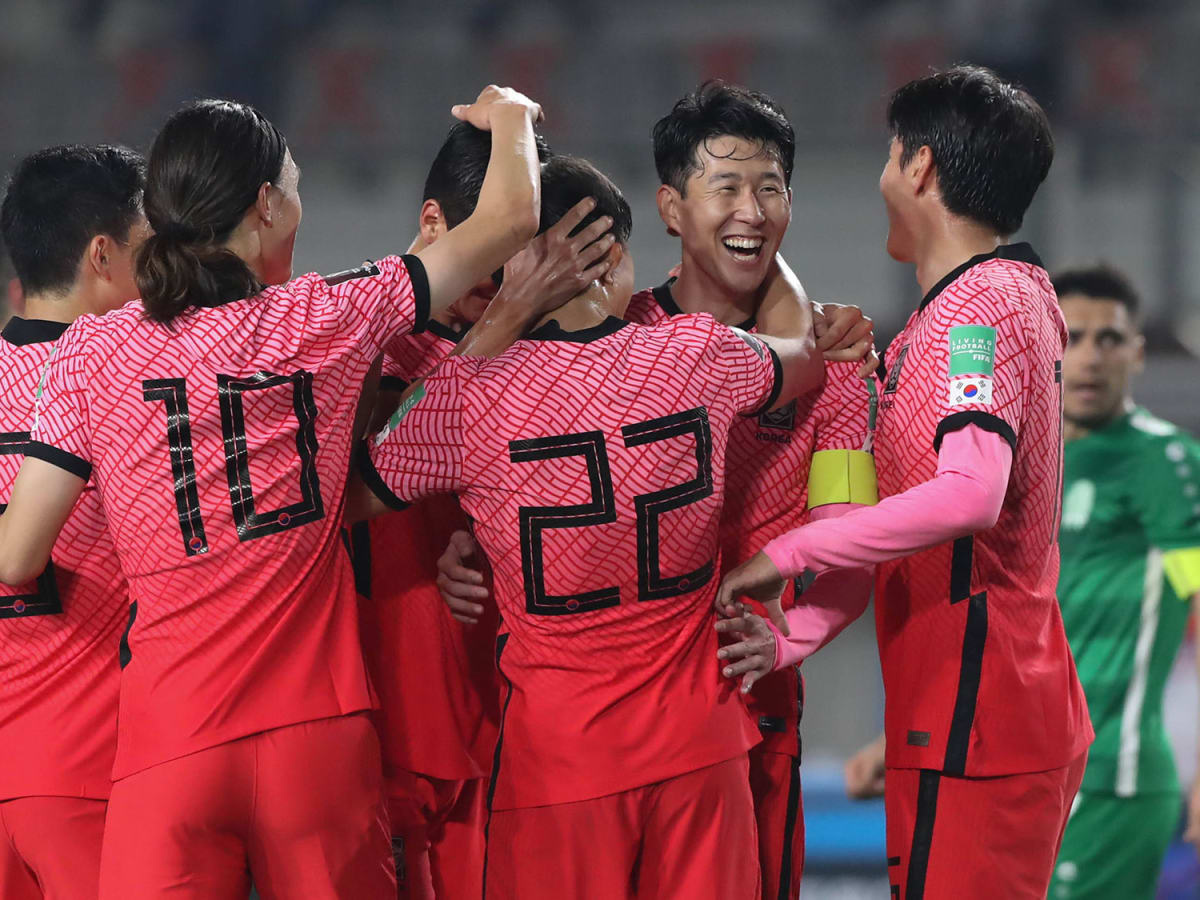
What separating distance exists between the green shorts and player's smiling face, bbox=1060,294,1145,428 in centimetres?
121

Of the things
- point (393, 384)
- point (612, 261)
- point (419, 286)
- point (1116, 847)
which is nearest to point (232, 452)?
point (419, 286)

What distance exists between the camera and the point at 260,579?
7.79ft

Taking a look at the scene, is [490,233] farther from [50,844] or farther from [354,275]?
[50,844]

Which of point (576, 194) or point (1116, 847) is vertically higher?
point (576, 194)

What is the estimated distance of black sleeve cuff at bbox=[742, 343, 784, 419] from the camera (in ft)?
8.68

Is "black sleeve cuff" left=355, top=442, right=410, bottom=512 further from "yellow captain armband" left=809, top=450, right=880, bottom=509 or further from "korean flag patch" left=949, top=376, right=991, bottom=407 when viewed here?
"korean flag patch" left=949, top=376, right=991, bottom=407

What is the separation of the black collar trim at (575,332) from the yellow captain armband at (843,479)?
492mm

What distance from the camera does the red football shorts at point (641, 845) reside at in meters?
2.49

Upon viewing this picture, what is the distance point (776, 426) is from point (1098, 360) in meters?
2.15

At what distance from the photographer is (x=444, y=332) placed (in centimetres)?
293

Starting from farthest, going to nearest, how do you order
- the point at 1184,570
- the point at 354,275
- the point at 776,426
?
→ the point at 1184,570, the point at 776,426, the point at 354,275

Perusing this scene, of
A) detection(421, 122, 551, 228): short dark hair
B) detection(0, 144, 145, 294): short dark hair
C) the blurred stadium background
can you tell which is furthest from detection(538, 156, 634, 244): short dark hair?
the blurred stadium background

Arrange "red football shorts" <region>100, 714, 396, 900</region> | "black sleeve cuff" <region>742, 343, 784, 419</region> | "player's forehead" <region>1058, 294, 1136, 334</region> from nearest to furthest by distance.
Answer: "red football shorts" <region>100, 714, 396, 900</region>, "black sleeve cuff" <region>742, 343, 784, 419</region>, "player's forehead" <region>1058, 294, 1136, 334</region>

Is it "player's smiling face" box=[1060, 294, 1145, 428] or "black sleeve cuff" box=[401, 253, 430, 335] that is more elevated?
"black sleeve cuff" box=[401, 253, 430, 335]
